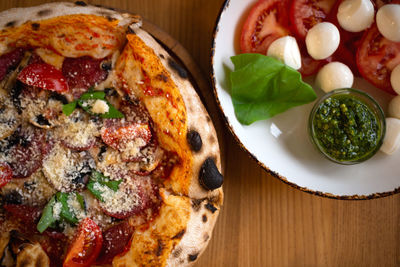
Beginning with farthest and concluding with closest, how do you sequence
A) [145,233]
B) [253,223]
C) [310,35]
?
1. [253,223]
2. [310,35]
3. [145,233]

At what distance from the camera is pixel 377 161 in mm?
1533

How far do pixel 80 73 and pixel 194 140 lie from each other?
0.43m

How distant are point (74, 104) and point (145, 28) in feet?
1.29

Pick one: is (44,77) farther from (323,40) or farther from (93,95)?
(323,40)

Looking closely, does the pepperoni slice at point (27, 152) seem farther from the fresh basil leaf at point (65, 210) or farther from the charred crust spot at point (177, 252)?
the charred crust spot at point (177, 252)

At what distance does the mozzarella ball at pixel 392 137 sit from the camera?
4.81 ft

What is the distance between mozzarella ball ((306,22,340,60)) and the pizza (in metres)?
0.48

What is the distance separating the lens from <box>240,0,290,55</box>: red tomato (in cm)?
150

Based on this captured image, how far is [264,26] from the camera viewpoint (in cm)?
153

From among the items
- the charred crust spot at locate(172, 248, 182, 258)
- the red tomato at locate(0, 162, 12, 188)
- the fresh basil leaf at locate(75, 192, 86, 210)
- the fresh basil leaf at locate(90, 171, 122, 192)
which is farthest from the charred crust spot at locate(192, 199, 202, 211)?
the red tomato at locate(0, 162, 12, 188)

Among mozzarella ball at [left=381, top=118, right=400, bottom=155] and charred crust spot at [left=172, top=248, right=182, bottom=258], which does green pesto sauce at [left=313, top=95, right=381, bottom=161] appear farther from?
charred crust spot at [left=172, top=248, right=182, bottom=258]

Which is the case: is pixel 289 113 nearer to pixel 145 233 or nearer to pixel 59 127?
pixel 145 233

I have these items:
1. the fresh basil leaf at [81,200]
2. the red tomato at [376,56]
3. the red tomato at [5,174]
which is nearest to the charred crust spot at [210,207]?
the fresh basil leaf at [81,200]

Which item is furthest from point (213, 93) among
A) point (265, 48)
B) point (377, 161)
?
point (377, 161)
